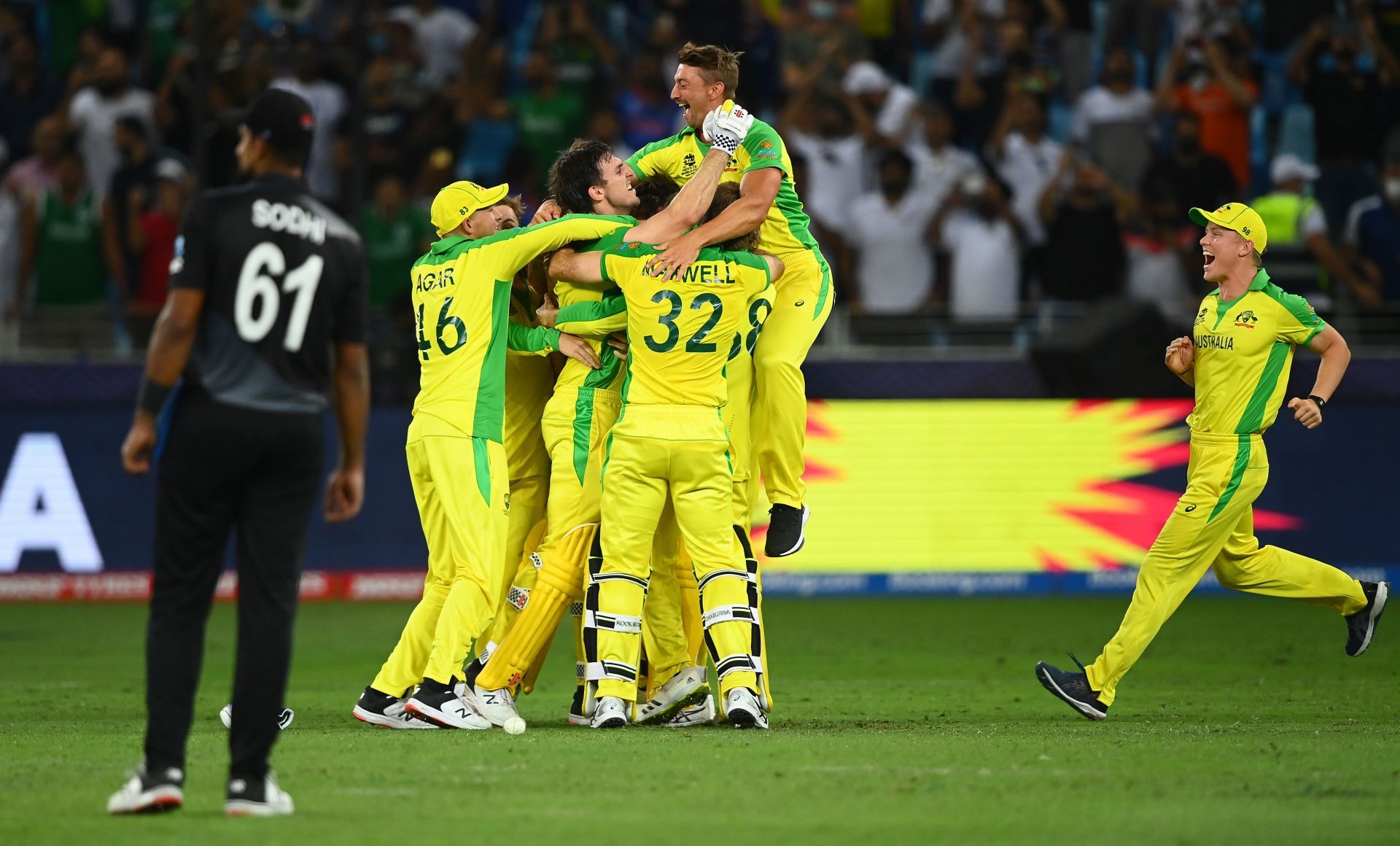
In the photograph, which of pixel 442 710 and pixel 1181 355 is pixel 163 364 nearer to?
pixel 442 710

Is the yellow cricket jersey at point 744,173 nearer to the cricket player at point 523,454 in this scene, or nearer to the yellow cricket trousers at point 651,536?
the cricket player at point 523,454

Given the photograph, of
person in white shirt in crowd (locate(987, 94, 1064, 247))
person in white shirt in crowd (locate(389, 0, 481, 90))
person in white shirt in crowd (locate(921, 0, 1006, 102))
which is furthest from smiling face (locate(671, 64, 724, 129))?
person in white shirt in crowd (locate(389, 0, 481, 90))

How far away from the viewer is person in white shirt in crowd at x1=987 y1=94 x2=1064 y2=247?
18.1 meters

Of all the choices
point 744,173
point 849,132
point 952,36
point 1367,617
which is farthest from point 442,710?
point 952,36

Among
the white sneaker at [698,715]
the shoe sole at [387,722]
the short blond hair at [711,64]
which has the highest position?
the short blond hair at [711,64]

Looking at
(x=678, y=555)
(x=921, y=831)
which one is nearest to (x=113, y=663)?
(x=678, y=555)

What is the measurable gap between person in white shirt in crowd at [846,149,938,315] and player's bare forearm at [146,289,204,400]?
475 inches

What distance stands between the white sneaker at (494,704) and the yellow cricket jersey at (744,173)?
2.55m

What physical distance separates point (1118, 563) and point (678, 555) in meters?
7.96

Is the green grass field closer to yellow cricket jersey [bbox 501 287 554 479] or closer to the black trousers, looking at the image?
the black trousers

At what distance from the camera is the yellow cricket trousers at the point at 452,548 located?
331 inches

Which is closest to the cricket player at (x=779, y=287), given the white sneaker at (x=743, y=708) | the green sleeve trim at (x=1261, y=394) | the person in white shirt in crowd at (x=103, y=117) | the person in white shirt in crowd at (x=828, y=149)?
the white sneaker at (x=743, y=708)

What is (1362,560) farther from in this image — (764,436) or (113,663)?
(113,663)

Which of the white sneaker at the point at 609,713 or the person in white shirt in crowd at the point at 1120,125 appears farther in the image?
the person in white shirt in crowd at the point at 1120,125
